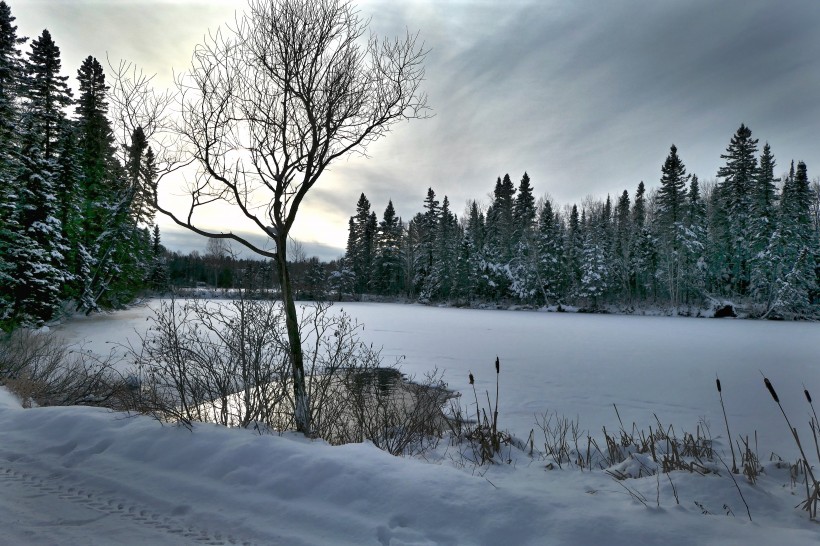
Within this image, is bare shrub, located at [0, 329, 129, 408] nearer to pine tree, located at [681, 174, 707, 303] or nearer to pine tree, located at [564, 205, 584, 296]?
pine tree, located at [681, 174, 707, 303]

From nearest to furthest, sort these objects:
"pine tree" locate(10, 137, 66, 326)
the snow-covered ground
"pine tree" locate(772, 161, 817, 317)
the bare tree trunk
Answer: the snow-covered ground
the bare tree trunk
"pine tree" locate(10, 137, 66, 326)
"pine tree" locate(772, 161, 817, 317)

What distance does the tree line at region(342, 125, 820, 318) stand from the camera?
3466 cm

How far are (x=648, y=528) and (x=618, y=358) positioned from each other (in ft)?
48.9

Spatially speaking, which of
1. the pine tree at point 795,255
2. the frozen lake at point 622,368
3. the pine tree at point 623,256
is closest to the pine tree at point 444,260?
the pine tree at point 623,256

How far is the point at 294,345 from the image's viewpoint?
19.1 feet

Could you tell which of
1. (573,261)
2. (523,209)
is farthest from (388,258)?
(573,261)

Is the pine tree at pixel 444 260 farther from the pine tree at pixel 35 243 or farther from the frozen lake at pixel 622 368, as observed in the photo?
the pine tree at pixel 35 243

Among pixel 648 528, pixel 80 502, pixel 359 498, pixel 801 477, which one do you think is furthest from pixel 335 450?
pixel 801 477

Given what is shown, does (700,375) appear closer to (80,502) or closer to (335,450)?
(335,450)

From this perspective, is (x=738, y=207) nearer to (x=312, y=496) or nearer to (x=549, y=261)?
(x=549, y=261)

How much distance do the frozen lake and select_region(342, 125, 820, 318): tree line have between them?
11.3m

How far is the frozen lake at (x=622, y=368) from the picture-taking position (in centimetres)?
915

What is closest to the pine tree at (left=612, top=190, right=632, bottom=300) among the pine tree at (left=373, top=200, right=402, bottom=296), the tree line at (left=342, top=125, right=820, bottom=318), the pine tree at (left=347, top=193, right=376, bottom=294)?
the tree line at (left=342, top=125, right=820, bottom=318)

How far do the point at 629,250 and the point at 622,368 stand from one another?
3861cm
